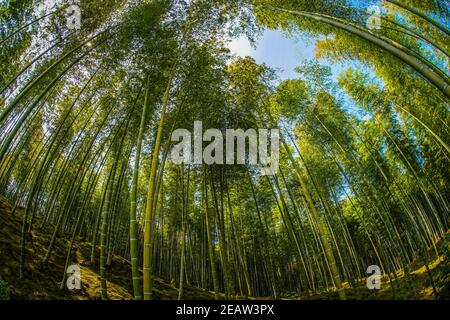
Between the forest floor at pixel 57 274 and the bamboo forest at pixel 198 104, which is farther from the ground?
the bamboo forest at pixel 198 104

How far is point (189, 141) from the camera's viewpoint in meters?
6.12

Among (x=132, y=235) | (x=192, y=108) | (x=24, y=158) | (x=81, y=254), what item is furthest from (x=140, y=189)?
(x=132, y=235)

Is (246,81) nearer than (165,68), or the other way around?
(165,68)

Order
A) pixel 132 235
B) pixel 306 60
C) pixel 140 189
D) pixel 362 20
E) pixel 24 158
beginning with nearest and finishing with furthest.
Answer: pixel 132 235
pixel 362 20
pixel 306 60
pixel 24 158
pixel 140 189

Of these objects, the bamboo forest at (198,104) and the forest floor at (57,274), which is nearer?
the forest floor at (57,274)

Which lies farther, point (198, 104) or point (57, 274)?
point (198, 104)

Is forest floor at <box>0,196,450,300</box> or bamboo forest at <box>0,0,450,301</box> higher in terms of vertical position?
bamboo forest at <box>0,0,450,301</box>

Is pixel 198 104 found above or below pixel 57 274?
above

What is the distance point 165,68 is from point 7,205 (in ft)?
15.4

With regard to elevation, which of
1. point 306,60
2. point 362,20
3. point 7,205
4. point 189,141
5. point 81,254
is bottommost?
point 81,254

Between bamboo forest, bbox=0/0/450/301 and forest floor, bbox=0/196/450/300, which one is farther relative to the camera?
bamboo forest, bbox=0/0/450/301

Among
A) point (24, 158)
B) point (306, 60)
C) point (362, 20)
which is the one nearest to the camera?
point (362, 20)
